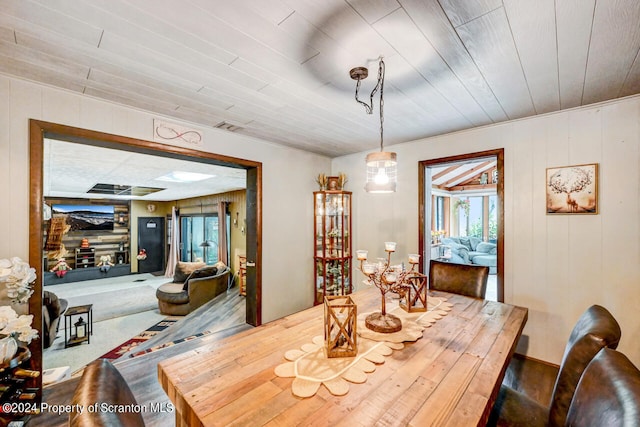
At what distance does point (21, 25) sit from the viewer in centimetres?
134

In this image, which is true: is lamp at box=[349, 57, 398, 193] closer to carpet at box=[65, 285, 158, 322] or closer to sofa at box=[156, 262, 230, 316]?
sofa at box=[156, 262, 230, 316]

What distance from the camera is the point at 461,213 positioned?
10102 mm

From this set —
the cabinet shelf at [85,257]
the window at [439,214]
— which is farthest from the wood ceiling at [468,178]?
the cabinet shelf at [85,257]

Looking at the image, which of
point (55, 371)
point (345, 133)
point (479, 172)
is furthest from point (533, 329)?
point (479, 172)

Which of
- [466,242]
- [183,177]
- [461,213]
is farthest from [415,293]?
[461,213]

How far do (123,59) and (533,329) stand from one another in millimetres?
3960

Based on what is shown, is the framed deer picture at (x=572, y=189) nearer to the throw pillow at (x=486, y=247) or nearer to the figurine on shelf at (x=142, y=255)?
the throw pillow at (x=486, y=247)

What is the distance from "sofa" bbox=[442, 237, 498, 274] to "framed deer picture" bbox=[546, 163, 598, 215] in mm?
4645

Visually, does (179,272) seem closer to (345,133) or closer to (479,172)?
(345,133)

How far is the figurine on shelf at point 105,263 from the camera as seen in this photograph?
833 cm

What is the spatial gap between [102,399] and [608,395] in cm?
143

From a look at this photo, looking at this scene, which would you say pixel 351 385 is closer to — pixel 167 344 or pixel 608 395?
pixel 608 395

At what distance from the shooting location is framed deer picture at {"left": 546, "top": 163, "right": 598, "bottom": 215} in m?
2.32

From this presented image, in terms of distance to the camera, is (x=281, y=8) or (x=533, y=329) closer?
(x=281, y=8)
